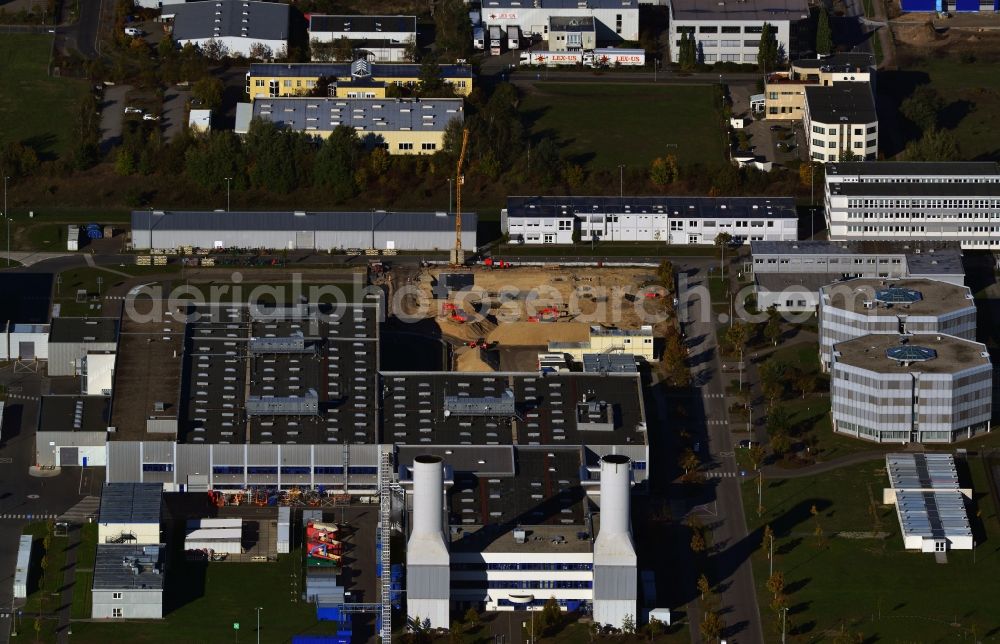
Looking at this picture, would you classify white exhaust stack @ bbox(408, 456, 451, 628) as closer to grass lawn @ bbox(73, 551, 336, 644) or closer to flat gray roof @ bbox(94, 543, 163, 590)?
grass lawn @ bbox(73, 551, 336, 644)

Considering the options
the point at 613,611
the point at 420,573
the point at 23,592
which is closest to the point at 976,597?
the point at 613,611

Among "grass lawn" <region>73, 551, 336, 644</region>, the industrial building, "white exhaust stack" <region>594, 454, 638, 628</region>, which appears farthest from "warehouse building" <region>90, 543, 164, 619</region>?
"white exhaust stack" <region>594, 454, 638, 628</region>

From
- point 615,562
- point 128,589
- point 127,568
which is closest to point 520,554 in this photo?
point 615,562

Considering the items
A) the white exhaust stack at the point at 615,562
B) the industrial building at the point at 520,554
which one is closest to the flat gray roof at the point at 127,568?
the industrial building at the point at 520,554

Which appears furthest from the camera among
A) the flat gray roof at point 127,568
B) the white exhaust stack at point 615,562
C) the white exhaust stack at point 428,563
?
the flat gray roof at point 127,568

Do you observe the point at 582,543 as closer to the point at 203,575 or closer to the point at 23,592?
the point at 203,575

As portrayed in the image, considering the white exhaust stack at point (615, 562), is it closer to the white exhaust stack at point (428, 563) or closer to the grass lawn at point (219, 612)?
the white exhaust stack at point (428, 563)

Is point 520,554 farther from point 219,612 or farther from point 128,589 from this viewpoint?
point 128,589
